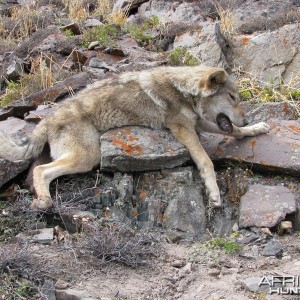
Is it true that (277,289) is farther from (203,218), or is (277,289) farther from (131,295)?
(203,218)

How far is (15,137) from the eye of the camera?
7504 mm

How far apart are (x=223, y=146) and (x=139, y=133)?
4.10 feet

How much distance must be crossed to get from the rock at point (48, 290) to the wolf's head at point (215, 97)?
3.66 metres

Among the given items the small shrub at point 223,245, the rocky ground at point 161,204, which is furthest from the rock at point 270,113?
the small shrub at point 223,245

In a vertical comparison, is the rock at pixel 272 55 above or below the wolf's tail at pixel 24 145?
below

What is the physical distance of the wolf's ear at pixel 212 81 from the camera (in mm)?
7156

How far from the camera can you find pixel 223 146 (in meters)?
7.47

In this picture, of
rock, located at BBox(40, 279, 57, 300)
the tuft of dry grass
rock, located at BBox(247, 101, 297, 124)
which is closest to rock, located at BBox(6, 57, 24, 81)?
rock, located at BBox(247, 101, 297, 124)

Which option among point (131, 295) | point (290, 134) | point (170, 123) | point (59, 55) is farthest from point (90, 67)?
point (131, 295)

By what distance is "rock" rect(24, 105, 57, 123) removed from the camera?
26.4ft

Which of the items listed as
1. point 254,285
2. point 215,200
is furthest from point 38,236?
point 254,285

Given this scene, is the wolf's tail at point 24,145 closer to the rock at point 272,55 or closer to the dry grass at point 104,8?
the rock at point 272,55

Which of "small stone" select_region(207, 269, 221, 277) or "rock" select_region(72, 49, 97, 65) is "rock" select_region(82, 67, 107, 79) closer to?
"rock" select_region(72, 49, 97, 65)

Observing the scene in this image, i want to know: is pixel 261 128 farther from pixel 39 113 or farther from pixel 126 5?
pixel 126 5
